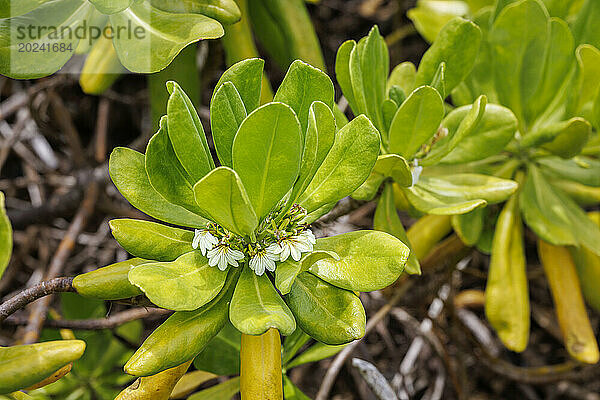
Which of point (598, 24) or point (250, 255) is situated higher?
point (598, 24)

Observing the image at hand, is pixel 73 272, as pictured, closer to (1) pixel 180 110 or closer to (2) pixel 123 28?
(2) pixel 123 28

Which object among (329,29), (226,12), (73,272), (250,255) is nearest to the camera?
(250,255)

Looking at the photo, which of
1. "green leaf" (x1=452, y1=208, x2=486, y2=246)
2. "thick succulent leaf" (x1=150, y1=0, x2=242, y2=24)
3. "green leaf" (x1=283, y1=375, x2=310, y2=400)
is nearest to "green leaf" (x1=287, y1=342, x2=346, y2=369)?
"green leaf" (x1=283, y1=375, x2=310, y2=400)

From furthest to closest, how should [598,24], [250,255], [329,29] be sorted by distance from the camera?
[329,29], [598,24], [250,255]

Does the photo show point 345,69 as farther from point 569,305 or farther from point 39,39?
point 569,305

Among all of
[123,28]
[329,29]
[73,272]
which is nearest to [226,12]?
[123,28]

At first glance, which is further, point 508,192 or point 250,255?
point 508,192

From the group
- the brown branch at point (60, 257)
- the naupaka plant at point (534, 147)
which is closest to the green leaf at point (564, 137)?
the naupaka plant at point (534, 147)

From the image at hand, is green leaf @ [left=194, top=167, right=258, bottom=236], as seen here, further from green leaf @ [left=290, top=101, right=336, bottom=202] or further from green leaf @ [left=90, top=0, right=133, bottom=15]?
green leaf @ [left=90, top=0, right=133, bottom=15]
